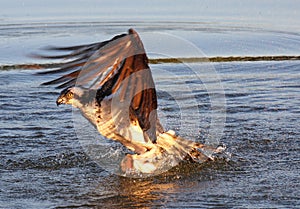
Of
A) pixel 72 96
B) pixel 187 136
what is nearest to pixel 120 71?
pixel 72 96

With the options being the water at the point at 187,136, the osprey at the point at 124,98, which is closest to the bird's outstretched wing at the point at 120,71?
the osprey at the point at 124,98

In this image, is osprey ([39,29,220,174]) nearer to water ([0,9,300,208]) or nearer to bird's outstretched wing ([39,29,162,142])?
bird's outstretched wing ([39,29,162,142])

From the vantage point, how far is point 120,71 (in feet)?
18.0

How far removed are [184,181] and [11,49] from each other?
5581 mm

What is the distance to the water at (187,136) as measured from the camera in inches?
208

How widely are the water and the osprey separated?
0.55 ft

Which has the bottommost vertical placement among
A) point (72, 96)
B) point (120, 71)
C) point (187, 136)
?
point (187, 136)

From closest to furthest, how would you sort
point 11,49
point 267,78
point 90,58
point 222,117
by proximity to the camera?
point 90,58 → point 222,117 → point 267,78 → point 11,49

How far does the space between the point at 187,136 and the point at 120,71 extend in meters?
1.77

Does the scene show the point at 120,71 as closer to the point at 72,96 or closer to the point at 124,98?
the point at 124,98

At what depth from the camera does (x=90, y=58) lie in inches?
218

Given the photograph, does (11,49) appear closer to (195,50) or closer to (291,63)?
(195,50)

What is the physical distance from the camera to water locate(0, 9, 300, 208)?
5.28m

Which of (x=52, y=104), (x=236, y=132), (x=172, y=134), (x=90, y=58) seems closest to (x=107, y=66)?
(x=90, y=58)
